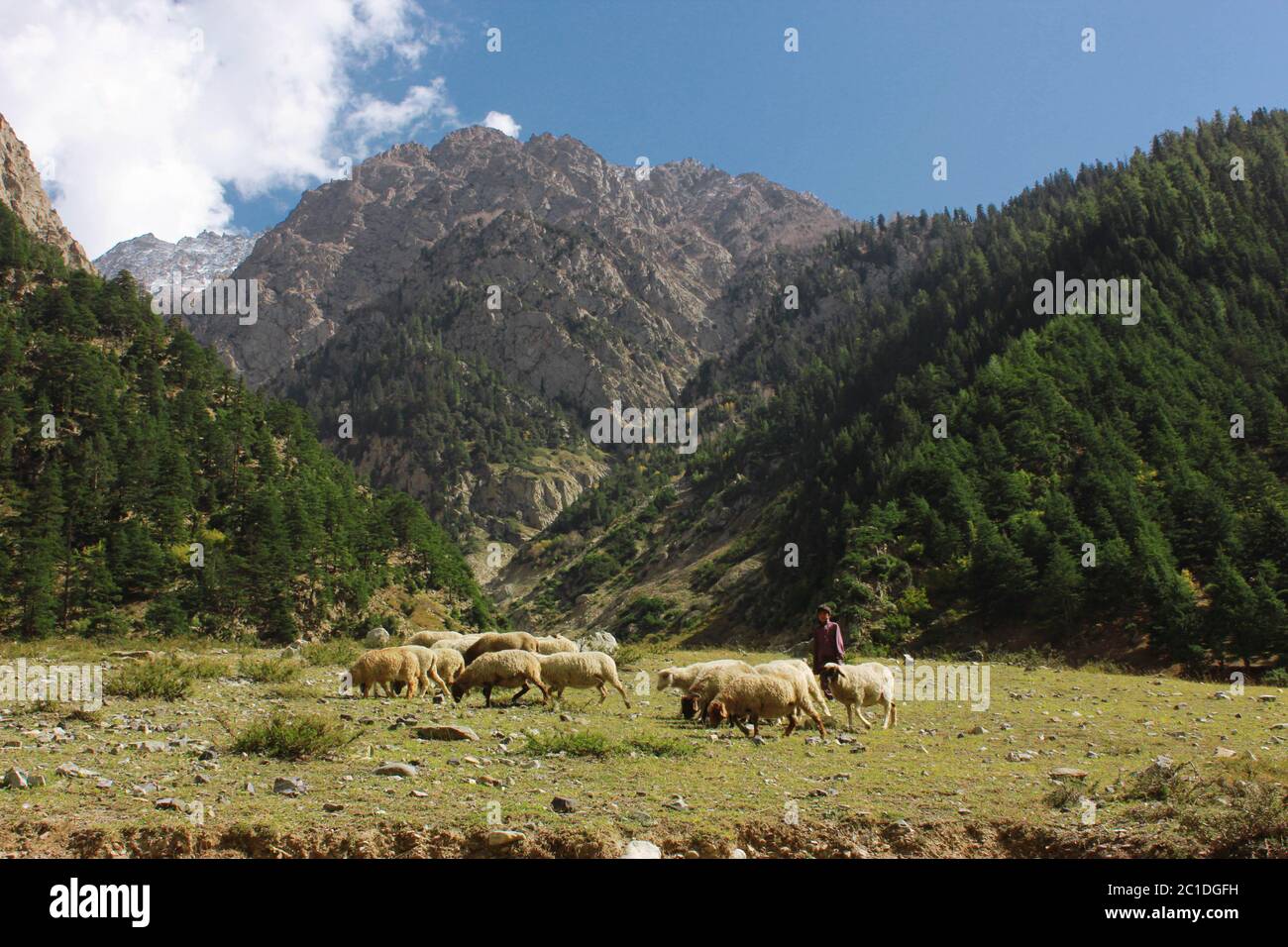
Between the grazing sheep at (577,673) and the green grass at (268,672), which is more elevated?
the grazing sheep at (577,673)

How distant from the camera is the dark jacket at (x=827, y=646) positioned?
16.9 metres

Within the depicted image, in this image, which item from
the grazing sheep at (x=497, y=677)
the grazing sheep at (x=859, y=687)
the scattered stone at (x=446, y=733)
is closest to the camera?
the scattered stone at (x=446, y=733)

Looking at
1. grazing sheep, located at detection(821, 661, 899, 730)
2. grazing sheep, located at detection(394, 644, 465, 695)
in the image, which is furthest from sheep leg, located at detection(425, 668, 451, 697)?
grazing sheep, located at detection(821, 661, 899, 730)

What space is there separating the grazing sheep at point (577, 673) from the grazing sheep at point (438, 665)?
7.20ft

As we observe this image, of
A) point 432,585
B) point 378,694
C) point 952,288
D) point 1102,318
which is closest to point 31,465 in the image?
point 432,585

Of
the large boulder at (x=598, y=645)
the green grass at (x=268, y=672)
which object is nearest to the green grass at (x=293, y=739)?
the green grass at (x=268, y=672)

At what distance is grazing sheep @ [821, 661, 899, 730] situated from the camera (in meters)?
16.0

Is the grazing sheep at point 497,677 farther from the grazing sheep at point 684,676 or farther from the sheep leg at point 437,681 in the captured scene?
the grazing sheep at point 684,676

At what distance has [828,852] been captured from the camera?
322 inches

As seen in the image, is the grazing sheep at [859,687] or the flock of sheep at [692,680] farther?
the grazing sheep at [859,687]

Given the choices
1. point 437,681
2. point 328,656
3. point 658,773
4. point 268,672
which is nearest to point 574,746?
point 658,773

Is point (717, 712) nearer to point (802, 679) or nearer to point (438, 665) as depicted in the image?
point (802, 679)

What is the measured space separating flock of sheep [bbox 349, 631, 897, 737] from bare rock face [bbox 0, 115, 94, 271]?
13135 centimetres
